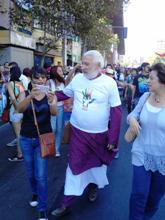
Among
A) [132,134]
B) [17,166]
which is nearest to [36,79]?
[132,134]

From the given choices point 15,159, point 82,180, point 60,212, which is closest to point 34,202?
point 60,212

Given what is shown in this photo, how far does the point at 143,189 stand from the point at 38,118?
144cm

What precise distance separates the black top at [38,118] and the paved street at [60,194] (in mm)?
999

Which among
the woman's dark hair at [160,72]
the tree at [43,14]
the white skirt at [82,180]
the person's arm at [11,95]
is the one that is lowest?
the white skirt at [82,180]

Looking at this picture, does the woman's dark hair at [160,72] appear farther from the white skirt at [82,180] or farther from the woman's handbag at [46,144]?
the white skirt at [82,180]

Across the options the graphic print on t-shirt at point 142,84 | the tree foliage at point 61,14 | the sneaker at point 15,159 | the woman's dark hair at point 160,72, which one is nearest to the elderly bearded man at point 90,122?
the woman's dark hair at point 160,72

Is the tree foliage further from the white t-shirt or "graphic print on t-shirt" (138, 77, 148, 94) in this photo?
the white t-shirt

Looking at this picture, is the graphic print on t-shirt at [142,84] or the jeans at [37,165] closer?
the jeans at [37,165]

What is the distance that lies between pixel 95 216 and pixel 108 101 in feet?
4.45

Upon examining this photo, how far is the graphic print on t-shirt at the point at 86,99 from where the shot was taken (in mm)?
4664

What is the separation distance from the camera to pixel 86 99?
4691mm

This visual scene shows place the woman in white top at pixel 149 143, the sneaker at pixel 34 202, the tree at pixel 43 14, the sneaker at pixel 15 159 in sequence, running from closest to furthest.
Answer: the woman in white top at pixel 149 143 < the sneaker at pixel 34 202 < the sneaker at pixel 15 159 < the tree at pixel 43 14

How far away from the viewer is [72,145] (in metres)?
4.84

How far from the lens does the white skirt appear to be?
15.6 ft
